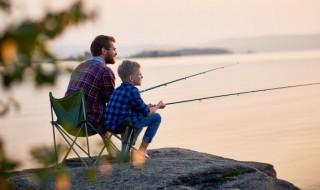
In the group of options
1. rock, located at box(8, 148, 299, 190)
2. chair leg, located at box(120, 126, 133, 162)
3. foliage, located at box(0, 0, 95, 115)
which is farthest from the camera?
chair leg, located at box(120, 126, 133, 162)

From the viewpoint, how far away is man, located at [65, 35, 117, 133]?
584 centimetres

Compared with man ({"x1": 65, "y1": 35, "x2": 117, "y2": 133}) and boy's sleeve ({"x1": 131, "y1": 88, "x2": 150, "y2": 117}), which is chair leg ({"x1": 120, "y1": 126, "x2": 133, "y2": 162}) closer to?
boy's sleeve ({"x1": 131, "y1": 88, "x2": 150, "y2": 117})

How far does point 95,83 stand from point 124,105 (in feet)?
1.43

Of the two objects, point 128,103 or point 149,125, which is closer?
point 128,103

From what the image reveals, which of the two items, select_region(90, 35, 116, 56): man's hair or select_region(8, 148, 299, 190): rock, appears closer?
select_region(8, 148, 299, 190): rock

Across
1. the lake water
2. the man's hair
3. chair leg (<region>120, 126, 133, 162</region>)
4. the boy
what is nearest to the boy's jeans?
the boy

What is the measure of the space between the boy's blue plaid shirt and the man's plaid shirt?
263mm

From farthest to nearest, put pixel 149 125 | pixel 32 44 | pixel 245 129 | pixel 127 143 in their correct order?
pixel 245 129 < pixel 149 125 < pixel 127 143 < pixel 32 44

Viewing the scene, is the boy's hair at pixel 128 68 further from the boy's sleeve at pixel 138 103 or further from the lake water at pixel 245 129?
the lake water at pixel 245 129

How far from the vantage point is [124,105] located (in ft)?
18.2

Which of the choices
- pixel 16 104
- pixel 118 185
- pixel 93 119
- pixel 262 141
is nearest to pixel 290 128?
pixel 262 141

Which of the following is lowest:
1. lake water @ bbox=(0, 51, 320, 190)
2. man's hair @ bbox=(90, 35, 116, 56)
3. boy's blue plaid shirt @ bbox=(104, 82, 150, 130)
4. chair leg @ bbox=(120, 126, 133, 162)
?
lake water @ bbox=(0, 51, 320, 190)

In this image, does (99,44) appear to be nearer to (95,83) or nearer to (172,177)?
(95,83)

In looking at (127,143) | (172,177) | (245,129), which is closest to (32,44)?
(172,177)
